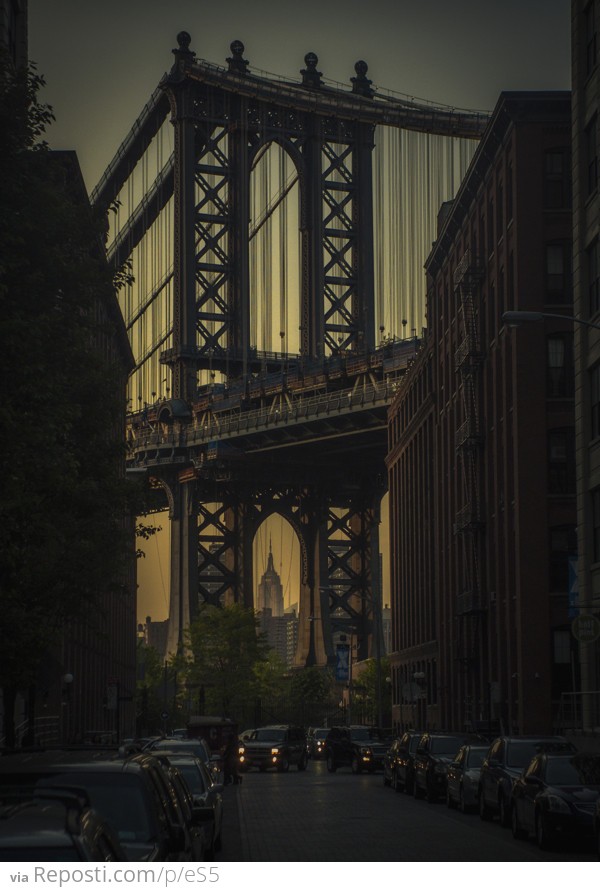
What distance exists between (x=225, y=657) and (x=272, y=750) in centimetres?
6800

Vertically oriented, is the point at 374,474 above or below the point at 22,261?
above

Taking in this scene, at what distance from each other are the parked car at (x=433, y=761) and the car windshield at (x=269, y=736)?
25057 millimetres

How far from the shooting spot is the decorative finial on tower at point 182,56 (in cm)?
14450

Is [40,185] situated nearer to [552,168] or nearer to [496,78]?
[496,78]

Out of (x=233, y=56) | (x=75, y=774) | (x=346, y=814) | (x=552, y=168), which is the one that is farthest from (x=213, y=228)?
(x=75, y=774)

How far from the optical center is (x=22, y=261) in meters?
21.5

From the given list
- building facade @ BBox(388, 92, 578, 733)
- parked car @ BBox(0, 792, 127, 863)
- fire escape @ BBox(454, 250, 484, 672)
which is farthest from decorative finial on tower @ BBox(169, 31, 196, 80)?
parked car @ BBox(0, 792, 127, 863)

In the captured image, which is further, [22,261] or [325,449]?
[325,449]

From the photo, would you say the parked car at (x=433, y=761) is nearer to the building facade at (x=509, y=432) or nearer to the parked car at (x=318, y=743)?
the building facade at (x=509, y=432)

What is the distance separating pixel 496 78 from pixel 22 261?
3458 cm

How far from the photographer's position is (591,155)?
47.5m

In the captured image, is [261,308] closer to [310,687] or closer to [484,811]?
[310,687]

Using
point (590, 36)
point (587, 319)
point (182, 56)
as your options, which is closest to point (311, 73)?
point (182, 56)

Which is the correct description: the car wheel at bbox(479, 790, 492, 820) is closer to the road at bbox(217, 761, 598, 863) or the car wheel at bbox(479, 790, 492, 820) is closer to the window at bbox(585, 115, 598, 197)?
the road at bbox(217, 761, 598, 863)
